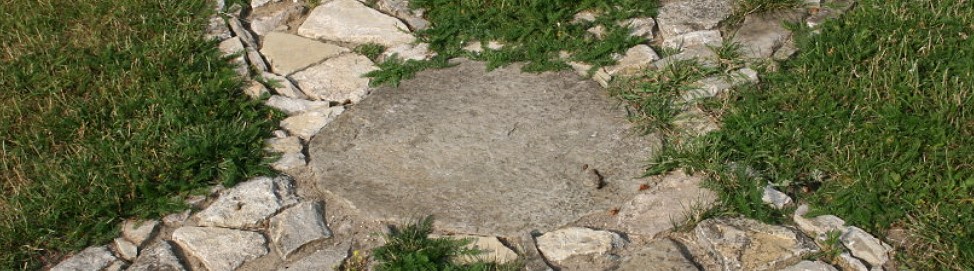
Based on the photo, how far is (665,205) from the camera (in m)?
4.05

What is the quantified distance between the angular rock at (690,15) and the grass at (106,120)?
197 centimetres

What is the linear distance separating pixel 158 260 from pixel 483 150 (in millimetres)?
1343

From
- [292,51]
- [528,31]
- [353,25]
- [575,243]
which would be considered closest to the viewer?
[575,243]

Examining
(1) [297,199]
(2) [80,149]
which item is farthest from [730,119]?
(2) [80,149]

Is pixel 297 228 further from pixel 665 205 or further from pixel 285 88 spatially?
pixel 665 205

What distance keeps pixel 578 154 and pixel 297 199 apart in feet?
3.71

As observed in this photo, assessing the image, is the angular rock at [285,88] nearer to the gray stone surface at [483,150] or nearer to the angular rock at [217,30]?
the gray stone surface at [483,150]

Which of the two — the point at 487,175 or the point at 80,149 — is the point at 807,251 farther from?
the point at 80,149

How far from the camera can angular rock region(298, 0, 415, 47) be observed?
539 centimetres

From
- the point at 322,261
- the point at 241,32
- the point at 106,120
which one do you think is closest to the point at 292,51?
the point at 241,32

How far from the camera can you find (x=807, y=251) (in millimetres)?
3719

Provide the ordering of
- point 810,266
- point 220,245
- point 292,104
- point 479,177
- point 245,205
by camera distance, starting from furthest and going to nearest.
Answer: point 292,104, point 479,177, point 245,205, point 220,245, point 810,266

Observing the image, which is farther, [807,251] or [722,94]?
[722,94]

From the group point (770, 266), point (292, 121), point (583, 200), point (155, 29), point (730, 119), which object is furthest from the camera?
point (155, 29)
